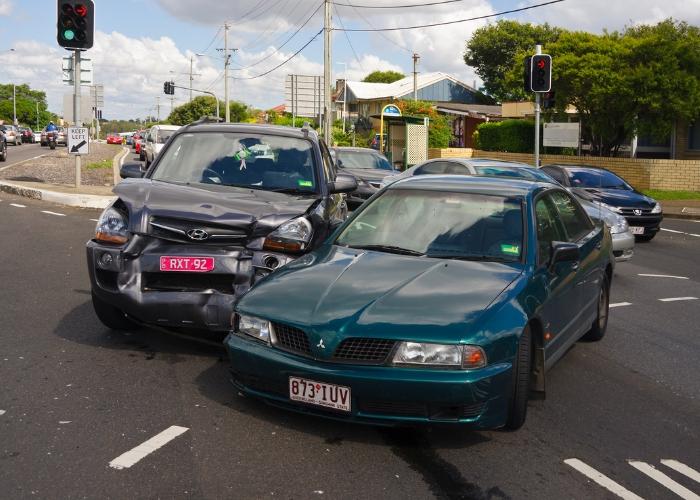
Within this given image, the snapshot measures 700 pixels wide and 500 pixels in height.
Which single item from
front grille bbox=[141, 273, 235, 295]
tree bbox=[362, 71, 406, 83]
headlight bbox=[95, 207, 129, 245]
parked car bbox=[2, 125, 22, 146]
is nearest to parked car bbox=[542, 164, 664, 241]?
front grille bbox=[141, 273, 235, 295]

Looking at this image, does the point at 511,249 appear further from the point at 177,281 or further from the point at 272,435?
the point at 177,281

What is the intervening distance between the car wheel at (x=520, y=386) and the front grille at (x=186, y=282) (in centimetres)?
220

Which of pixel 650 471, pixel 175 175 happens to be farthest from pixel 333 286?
pixel 175 175

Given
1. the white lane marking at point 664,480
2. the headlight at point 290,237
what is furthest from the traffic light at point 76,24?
the white lane marking at point 664,480

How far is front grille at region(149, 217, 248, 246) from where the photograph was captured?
608cm

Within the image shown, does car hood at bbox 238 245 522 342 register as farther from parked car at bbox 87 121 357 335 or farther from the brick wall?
the brick wall

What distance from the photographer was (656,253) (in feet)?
47.1

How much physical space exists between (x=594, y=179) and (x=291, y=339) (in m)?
12.7

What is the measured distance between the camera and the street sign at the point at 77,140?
736 inches

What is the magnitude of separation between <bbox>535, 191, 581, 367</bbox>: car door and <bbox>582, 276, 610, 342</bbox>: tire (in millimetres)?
1084

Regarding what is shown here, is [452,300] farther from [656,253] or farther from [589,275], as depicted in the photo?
[656,253]

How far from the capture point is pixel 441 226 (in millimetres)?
5727

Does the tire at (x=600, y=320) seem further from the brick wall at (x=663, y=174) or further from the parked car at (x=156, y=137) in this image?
the parked car at (x=156, y=137)

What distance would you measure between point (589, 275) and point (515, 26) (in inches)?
2608
